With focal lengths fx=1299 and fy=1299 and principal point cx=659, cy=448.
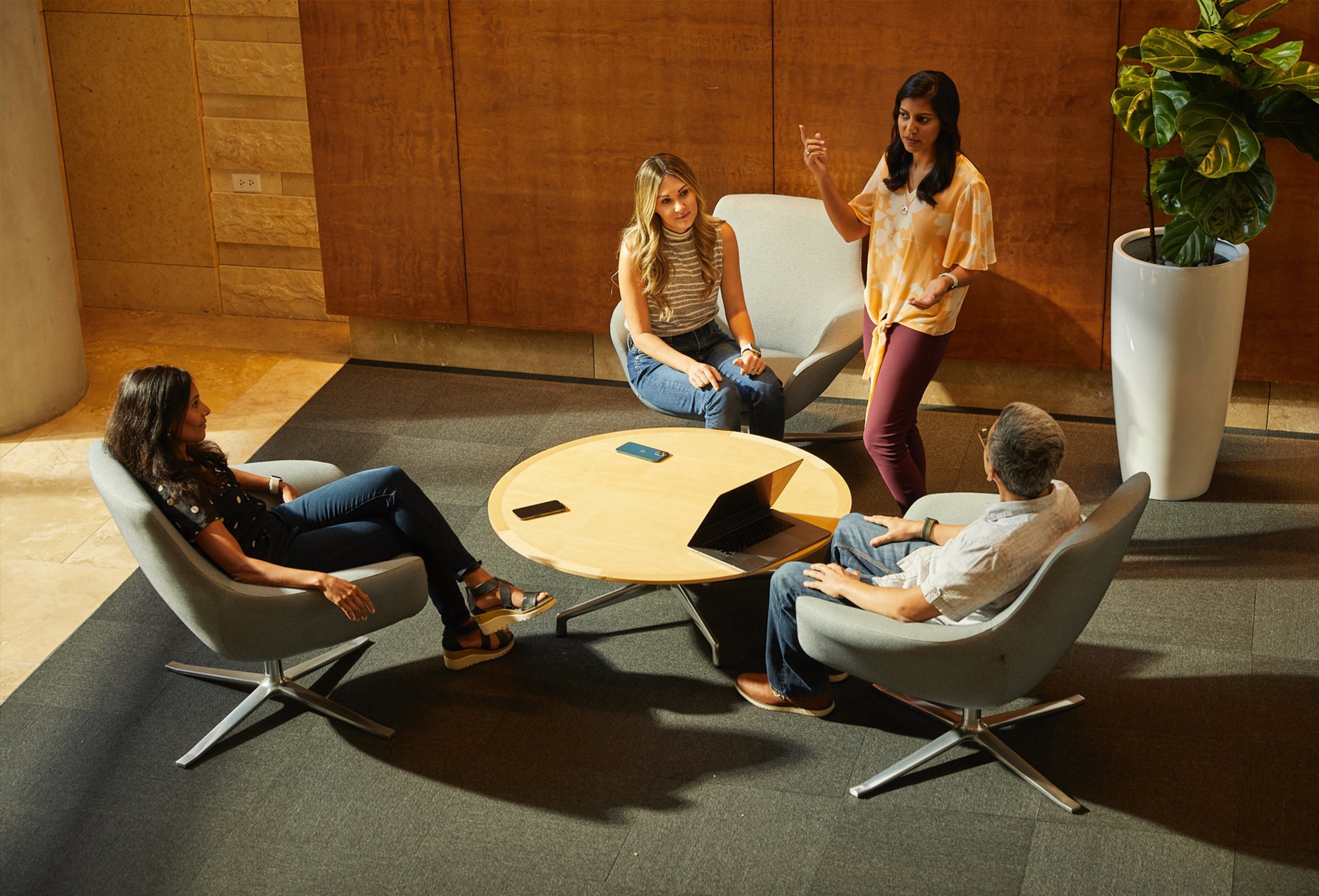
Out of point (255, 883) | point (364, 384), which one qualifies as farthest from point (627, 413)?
point (255, 883)

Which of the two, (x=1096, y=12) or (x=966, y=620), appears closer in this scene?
(x=966, y=620)

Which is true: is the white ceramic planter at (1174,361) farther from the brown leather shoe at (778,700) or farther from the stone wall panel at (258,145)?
the stone wall panel at (258,145)

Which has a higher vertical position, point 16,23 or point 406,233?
point 16,23

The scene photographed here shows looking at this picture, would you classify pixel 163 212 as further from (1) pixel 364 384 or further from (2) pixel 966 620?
(2) pixel 966 620

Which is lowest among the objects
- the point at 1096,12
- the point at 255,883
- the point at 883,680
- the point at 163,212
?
the point at 255,883

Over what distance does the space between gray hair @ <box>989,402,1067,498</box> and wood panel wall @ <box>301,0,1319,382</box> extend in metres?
2.36

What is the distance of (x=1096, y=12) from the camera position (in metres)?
4.68

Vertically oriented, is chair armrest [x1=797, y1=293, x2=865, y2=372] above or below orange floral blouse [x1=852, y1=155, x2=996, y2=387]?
below

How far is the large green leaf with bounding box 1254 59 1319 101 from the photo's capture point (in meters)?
3.92

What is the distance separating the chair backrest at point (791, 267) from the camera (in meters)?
4.93

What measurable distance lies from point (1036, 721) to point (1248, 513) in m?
1.55

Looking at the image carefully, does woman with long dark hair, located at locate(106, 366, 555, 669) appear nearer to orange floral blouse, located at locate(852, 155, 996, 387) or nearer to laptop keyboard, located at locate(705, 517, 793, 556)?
laptop keyboard, located at locate(705, 517, 793, 556)

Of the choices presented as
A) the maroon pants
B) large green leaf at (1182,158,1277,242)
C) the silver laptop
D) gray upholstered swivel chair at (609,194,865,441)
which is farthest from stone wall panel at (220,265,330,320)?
large green leaf at (1182,158,1277,242)

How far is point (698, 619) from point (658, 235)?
4.61 ft
